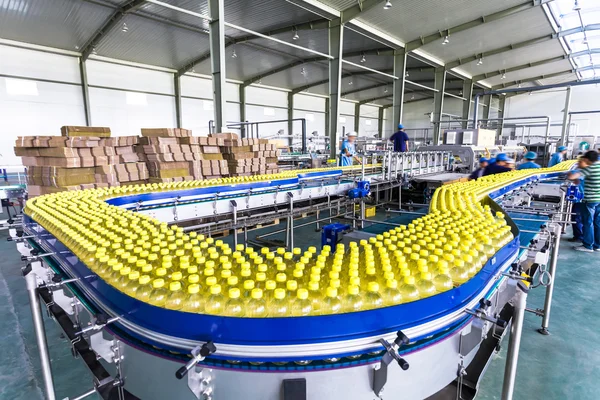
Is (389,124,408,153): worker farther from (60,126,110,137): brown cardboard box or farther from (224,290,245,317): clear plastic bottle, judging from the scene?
(224,290,245,317): clear plastic bottle

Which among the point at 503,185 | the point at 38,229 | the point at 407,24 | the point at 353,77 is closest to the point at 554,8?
the point at 407,24

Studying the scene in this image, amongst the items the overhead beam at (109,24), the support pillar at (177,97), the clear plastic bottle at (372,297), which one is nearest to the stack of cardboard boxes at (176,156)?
the clear plastic bottle at (372,297)

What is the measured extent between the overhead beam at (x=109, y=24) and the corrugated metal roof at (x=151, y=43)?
0.19 m

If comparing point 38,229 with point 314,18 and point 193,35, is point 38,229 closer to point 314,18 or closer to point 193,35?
point 314,18

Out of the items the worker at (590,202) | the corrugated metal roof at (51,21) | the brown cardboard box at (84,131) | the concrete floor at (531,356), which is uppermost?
the corrugated metal roof at (51,21)

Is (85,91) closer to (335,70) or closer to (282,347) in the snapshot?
(335,70)

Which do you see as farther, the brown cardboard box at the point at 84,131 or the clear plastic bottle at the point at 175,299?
the brown cardboard box at the point at 84,131

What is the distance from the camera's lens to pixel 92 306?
1.35m

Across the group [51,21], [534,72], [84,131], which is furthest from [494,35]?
[51,21]

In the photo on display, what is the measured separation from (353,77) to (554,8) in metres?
10.7

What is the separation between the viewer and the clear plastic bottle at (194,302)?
101 cm

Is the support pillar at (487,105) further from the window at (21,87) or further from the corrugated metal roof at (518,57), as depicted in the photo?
the window at (21,87)

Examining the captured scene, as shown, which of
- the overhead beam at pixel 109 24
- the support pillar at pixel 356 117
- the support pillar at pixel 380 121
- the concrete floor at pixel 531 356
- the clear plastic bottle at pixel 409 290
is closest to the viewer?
the clear plastic bottle at pixel 409 290

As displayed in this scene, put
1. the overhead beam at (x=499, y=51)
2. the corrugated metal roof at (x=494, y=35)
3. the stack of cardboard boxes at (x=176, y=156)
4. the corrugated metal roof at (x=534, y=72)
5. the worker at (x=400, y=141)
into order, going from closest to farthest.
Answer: the stack of cardboard boxes at (x=176, y=156) → the worker at (x=400, y=141) → the corrugated metal roof at (x=494, y=35) → the overhead beam at (x=499, y=51) → the corrugated metal roof at (x=534, y=72)
